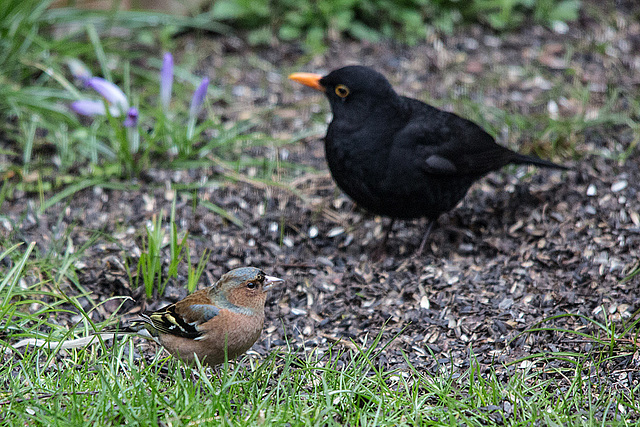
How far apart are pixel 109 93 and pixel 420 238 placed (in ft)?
7.47

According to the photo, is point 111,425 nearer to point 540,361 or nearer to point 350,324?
point 350,324

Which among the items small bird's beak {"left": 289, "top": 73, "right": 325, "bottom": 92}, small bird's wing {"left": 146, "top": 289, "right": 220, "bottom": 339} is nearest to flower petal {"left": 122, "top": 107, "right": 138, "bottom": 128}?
small bird's beak {"left": 289, "top": 73, "right": 325, "bottom": 92}

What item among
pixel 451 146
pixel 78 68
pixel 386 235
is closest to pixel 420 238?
pixel 386 235

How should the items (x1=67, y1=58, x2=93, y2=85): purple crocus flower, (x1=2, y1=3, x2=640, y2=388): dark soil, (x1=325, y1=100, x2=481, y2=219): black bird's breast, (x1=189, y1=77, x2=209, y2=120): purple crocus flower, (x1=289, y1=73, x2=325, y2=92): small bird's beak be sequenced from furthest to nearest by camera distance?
1. (x1=67, y1=58, x2=93, y2=85): purple crocus flower
2. (x1=189, y1=77, x2=209, y2=120): purple crocus flower
3. (x1=289, y1=73, x2=325, y2=92): small bird's beak
4. (x1=325, y1=100, x2=481, y2=219): black bird's breast
5. (x1=2, y1=3, x2=640, y2=388): dark soil

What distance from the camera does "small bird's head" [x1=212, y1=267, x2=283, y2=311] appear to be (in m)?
3.22

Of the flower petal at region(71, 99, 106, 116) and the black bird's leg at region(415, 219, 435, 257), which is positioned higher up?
the flower petal at region(71, 99, 106, 116)

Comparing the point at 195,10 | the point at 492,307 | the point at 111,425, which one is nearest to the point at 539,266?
the point at 492,307

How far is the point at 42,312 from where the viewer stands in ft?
11.3

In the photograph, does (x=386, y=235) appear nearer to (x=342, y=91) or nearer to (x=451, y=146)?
(x=451, y=146)

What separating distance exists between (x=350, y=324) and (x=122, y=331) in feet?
3.84

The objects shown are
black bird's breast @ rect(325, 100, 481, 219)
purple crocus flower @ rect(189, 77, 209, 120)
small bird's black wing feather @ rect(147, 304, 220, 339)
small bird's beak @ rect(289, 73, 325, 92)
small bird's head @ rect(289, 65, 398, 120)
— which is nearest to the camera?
small bird's black wing feather @ rect(147, 304, 220, 339)

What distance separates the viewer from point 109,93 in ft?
15.4

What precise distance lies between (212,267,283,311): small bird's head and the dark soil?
46cm

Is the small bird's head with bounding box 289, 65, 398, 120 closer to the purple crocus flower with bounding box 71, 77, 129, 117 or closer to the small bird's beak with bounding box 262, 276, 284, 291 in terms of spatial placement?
the small bird's beak with bounding box 262, 276, 284, 291
